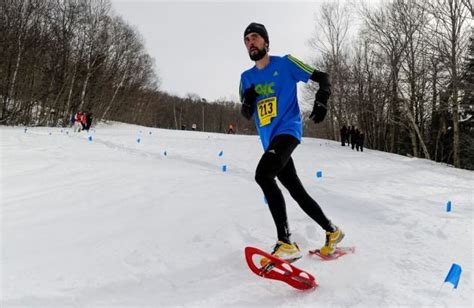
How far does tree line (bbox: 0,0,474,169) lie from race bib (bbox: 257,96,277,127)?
20212 millimetres

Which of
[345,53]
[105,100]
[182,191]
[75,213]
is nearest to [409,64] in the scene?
[345,53]

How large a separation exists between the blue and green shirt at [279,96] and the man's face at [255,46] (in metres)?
0.11

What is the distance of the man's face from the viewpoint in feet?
9.95

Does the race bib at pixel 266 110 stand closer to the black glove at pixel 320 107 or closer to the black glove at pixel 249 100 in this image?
the black glove at pixel 249 100

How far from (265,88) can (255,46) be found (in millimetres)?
373

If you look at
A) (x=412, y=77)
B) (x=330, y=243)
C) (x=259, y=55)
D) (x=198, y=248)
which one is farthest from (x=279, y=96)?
(x=412, y=77)

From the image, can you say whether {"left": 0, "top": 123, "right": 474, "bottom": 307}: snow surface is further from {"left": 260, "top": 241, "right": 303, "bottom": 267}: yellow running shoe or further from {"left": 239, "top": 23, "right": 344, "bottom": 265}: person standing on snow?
{"left": 239, "top": 23, "right": 344, "bottom": 265}: person standing on snow

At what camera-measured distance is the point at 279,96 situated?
2.96 meters

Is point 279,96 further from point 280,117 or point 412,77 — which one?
point 412,77

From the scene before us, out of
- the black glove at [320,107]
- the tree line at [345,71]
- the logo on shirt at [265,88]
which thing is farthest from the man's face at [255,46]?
the tree line at [345,71]

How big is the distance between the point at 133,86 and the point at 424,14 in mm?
33903

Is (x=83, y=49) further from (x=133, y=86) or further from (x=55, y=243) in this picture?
(x=55, y=243)

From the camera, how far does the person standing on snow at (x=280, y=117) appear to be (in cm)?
271

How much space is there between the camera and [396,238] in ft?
10.9
